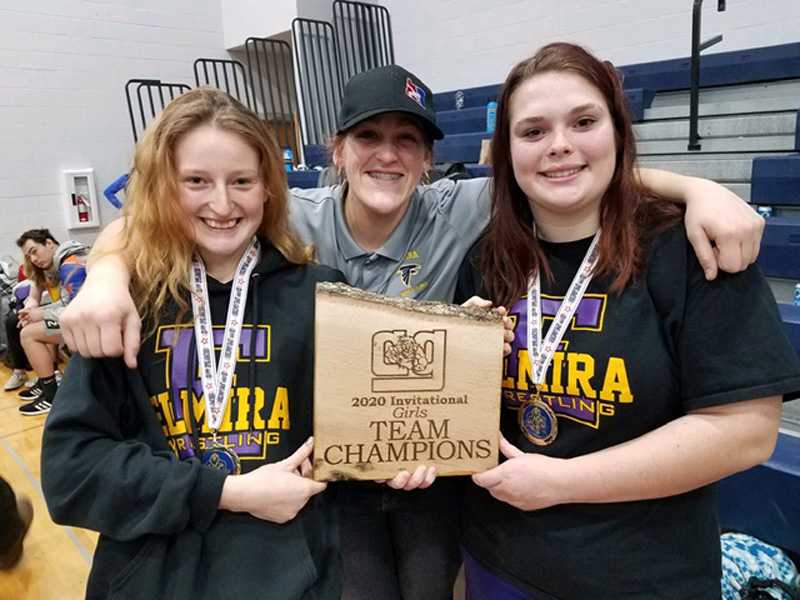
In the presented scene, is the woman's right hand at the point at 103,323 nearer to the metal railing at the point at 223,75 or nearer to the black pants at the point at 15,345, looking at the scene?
the black pants at the point at 15,345

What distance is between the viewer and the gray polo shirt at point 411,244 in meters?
1.21

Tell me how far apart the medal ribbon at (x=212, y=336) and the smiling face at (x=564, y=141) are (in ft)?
1.71

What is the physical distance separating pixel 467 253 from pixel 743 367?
1.80ft

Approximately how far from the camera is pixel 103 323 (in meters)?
0.83

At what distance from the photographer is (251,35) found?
6.52 meters

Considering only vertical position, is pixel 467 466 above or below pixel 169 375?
below

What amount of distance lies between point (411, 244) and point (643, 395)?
1.92 ft

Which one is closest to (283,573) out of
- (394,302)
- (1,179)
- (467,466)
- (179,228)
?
(467,466)

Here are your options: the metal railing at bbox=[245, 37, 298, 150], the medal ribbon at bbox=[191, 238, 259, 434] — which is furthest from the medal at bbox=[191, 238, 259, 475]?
the metal railing at bbox=[245, 37, 298, 150]

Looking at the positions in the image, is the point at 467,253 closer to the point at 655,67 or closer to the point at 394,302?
the point at 394,302

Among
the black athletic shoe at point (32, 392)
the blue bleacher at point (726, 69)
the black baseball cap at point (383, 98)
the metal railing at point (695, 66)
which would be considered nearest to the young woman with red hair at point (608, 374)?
the black baseball cap at point (383, 98)

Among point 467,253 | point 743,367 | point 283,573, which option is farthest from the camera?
point 467,253

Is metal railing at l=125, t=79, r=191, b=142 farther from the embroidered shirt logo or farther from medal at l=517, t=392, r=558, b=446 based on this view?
medal at l=517, t=392, r=558, b=446

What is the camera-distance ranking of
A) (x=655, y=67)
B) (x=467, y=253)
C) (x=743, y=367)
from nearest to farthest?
(x=743, y=367)
(x=467, y=253)
(x=655, y=67)
